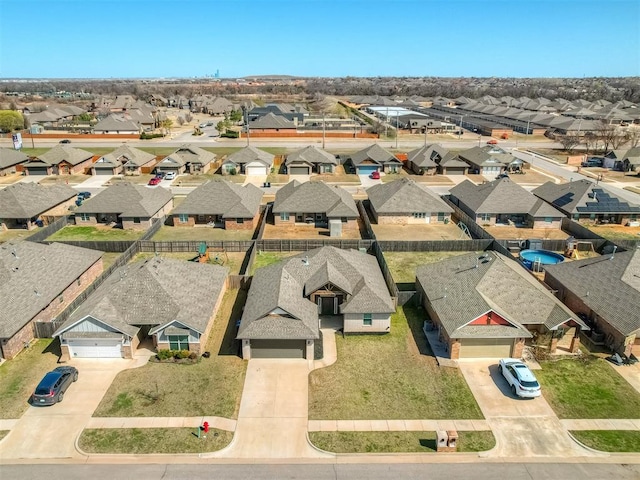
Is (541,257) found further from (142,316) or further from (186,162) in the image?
(186,162)

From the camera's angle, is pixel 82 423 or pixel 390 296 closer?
pixel 82 423

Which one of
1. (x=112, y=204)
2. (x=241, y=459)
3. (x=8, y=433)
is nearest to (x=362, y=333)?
(x=241, y=459)

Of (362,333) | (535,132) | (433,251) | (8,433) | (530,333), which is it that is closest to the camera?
(8,433)

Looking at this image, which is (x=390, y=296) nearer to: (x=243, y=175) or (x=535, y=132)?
(x=243, y=175)

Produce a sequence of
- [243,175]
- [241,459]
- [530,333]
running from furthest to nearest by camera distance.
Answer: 1. [243,175]
2. [530,333]
3. [241,459]

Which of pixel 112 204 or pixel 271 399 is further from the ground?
pixel 112 204

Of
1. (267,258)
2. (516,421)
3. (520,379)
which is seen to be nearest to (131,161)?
(267,258)

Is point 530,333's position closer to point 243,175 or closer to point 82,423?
point 82,423
